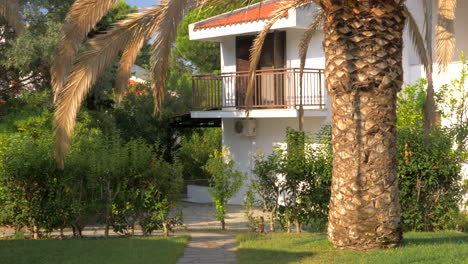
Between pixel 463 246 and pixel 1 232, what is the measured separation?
28.8 ft

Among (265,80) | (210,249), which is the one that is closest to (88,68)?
(210,249)

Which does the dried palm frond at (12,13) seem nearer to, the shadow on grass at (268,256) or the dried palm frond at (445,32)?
the shadow on grass at (268,256)

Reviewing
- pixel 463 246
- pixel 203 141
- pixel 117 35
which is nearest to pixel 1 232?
pixel 117 35

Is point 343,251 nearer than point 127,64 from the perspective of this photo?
Yes

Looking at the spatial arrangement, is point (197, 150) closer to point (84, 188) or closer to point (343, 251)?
point (84, 188)

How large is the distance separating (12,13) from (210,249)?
16.7 feet

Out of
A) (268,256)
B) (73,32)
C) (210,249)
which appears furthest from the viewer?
(210,249)

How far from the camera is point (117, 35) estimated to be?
8.83 metres

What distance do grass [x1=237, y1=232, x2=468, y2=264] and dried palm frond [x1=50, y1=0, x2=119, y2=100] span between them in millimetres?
3639

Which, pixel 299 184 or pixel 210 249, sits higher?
pixel 299 184

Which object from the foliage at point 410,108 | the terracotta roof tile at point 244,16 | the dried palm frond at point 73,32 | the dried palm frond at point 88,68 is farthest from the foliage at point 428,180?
the terracotta roof tile at point 244,16

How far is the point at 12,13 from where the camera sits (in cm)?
1048

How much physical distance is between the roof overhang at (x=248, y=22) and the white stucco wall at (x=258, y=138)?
292 centimetres

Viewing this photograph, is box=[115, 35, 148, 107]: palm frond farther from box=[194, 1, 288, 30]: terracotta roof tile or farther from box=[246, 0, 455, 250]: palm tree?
box=[194, 1, 288, 30]: terracotta roof tile
